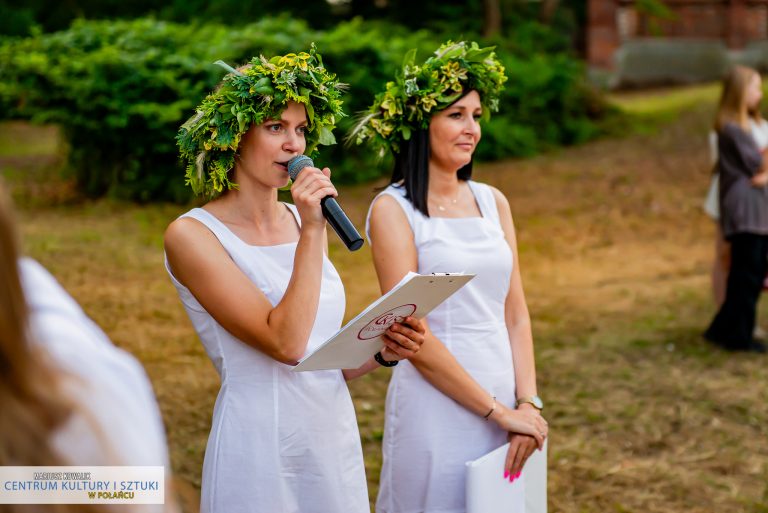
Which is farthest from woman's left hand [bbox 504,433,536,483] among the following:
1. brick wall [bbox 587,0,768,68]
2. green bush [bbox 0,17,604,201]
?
brick wall [bbox 587,0,768,68]

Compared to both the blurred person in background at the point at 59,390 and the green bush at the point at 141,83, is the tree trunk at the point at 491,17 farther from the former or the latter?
the blurred person in background at the point at 59,390

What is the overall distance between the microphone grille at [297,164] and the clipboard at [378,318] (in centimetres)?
45

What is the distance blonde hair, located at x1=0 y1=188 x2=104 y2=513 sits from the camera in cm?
115

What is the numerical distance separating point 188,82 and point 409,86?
30.5 feet

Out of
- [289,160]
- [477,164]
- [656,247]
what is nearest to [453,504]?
[289,160]

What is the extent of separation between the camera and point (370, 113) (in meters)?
3.95

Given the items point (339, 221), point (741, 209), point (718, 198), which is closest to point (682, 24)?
point (718, 198)

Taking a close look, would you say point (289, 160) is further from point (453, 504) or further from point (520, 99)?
point (520, 99)

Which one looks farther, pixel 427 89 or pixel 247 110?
pixel 427 89

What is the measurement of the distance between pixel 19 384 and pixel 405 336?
6.32 feet

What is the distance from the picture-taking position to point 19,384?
117 cm

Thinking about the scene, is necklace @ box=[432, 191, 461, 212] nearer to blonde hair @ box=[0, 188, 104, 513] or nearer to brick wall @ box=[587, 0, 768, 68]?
blonde hair @ box=[0, 188, 104, 513]

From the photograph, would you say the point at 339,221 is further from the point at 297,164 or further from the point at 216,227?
the point at 216,227

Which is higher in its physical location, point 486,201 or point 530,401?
point 486,201
